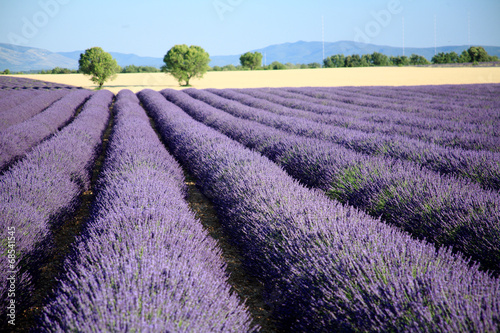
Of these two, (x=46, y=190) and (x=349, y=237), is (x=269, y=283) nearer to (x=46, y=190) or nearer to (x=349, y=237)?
(x=349, y=237)

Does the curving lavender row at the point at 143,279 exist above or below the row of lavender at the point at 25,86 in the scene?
below

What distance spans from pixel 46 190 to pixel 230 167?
182 centimetres

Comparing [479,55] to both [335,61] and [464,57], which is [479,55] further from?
[335,61]

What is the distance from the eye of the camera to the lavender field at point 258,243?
1.29 m

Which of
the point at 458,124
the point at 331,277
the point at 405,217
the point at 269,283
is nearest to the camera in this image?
the point at 331,277

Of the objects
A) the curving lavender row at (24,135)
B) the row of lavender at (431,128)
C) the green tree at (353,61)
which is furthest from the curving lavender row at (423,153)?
the green tree at (353,61)

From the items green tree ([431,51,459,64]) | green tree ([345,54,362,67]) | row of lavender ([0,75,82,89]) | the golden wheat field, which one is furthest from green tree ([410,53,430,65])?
row of lavender ([0,75,82,89])

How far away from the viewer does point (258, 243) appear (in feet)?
7.08

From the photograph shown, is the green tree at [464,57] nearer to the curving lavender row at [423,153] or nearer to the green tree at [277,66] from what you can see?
the green tree at [277,66]

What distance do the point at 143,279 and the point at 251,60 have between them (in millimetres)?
70379

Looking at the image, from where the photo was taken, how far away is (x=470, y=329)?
1.12 metres

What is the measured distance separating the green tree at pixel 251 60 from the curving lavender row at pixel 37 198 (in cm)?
6695

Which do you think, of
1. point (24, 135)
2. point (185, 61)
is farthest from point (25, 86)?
point (24, 135)

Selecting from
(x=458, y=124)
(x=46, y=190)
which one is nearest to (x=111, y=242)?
(x=46, y=190)
